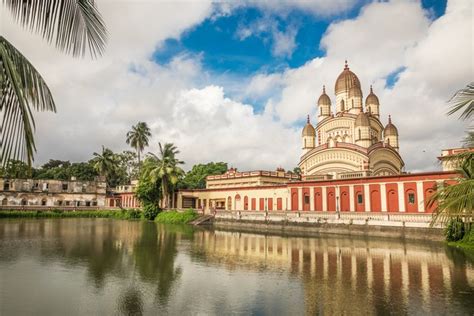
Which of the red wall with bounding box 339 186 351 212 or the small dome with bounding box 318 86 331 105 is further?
the small dome with bounding box 318 86 331 105

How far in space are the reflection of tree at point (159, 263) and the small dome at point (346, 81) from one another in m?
33.3

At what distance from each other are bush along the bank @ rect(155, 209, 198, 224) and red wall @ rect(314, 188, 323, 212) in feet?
49.2

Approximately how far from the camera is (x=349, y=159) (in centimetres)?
4288

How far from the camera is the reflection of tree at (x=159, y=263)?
12766 millimetres

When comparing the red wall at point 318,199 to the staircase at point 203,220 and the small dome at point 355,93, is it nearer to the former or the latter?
the staircase at point 203,220

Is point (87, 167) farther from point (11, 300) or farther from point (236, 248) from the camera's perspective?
point (11, 300)

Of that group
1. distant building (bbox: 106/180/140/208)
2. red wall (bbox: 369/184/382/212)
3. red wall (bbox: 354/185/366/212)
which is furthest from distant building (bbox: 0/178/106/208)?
→ red wall (bbox: 369/184/382/212)

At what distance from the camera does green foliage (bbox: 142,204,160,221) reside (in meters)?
49.9

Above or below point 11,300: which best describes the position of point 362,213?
above

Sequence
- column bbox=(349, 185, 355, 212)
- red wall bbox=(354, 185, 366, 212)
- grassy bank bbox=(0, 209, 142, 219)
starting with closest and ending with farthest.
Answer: red wall bbox=(354, 185, 366, 212) → column bbox=(349, 185, 355, 212) → grassy bank bbox=(0, 209, 142, 219)

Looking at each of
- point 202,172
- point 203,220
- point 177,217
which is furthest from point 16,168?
point 202,172

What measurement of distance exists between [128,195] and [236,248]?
4440 cm

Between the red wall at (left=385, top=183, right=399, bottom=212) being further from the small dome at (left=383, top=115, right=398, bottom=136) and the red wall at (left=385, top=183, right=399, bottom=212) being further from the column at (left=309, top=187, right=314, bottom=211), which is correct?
the small dome at (left=383, top=115, right=398, bottom=136)

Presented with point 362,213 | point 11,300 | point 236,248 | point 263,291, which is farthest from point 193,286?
point 362,213
